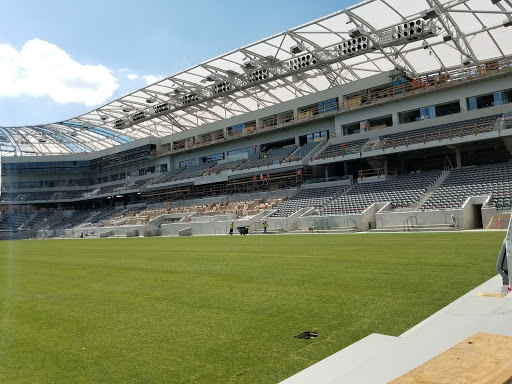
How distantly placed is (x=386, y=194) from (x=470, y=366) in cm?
3273

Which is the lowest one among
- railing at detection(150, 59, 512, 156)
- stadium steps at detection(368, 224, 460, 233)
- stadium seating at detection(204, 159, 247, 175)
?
stadium steps at detection(368, 224, 460, 233)

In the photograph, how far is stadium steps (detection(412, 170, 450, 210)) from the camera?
30.3 metres

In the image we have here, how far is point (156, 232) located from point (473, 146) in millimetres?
35390

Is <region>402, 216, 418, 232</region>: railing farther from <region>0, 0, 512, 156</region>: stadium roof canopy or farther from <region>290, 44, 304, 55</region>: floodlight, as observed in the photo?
<region>290, 44, 304, 55</region>: floodlight

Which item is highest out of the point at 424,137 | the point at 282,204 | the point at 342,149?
the point at 342,149

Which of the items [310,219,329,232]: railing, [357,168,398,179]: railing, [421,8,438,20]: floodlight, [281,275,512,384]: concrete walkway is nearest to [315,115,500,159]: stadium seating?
[357,168,398,179]: railing

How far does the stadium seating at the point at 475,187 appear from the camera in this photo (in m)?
27.3

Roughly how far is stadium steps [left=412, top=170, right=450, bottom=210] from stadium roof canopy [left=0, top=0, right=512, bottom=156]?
1168 cm

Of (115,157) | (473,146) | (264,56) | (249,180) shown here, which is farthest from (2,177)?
(473,146)

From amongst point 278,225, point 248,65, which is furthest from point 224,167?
point 278,225

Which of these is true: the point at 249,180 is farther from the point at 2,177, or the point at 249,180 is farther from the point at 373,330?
the point at 2,177

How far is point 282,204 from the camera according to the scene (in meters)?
41.9

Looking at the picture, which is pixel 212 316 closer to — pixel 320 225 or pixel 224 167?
pixel 320 225

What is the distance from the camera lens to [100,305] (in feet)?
25.0
